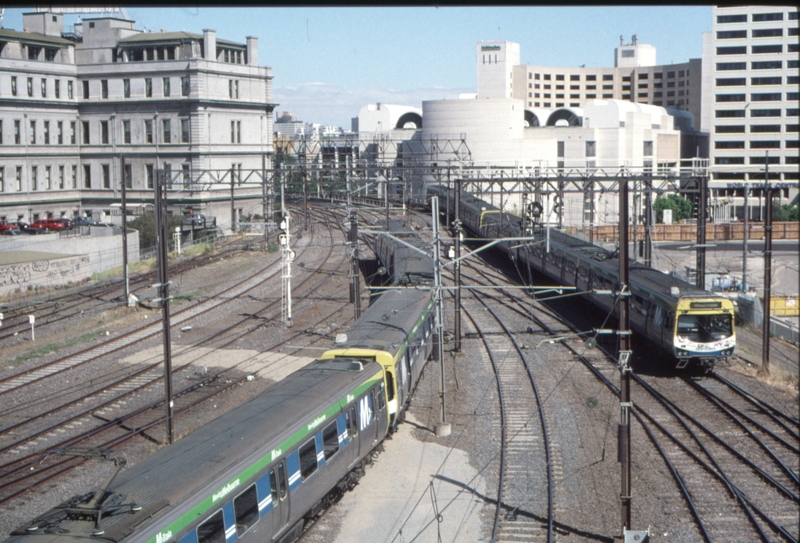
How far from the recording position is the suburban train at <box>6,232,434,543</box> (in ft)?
24.4

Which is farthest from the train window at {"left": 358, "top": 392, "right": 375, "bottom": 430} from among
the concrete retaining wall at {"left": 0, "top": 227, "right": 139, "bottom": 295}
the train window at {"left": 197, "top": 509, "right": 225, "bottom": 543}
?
the concrete retaining wall at {"left": 0, "top": 227, "right": 139, "bottom": 295}

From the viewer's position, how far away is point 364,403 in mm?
12781

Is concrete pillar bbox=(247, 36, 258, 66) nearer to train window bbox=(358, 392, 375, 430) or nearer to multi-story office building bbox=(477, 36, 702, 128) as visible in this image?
train window bbox=(358, 392, 375, 430)

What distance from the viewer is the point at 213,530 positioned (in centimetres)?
834

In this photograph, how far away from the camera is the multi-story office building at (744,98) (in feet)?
203

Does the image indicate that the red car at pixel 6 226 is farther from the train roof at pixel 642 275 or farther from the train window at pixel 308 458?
the train window at pixel 308 458

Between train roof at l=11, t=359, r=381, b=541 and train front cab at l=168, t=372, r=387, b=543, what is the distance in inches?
5.7

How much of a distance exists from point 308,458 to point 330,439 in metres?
0.71

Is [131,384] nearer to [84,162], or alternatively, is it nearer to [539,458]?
[539,458]

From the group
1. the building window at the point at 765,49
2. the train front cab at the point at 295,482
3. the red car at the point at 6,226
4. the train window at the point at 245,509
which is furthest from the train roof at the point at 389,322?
the building window at the point at 765,49

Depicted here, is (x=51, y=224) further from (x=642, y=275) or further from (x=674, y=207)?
(x=674, y=207)

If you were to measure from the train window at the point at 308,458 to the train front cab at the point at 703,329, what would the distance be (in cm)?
1198

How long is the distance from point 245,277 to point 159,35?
22730 mm

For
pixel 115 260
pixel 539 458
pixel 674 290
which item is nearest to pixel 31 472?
pixel 539 458
